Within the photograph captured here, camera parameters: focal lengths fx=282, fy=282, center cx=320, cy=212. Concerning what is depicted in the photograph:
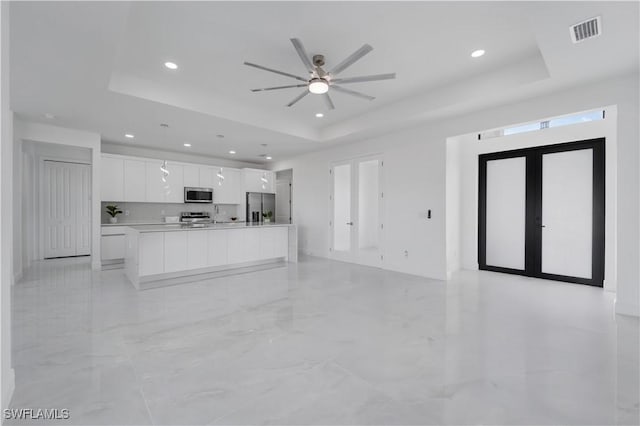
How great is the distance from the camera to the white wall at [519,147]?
4.38 metres

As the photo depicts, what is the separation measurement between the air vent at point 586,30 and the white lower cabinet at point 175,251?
5.58 meters

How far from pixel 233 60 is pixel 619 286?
545 centimetres

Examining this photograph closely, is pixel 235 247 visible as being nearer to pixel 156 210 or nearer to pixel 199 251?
pixel 199 251

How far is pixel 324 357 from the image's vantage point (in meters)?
2.32

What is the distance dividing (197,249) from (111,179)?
315 centimetres

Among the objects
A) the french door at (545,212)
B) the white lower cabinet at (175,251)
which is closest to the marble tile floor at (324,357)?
the white lower cabinet at (175,251)

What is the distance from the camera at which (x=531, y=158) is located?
5180mm

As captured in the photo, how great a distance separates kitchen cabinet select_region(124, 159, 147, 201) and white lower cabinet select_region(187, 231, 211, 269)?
109 inches

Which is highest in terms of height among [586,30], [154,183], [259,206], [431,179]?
[586,30]

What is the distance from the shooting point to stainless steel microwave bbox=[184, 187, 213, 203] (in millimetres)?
7414

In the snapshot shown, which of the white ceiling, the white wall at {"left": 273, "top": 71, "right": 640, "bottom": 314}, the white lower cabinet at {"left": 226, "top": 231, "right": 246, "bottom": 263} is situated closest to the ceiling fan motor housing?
the white ceiling

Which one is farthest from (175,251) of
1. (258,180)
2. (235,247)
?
(258,180)

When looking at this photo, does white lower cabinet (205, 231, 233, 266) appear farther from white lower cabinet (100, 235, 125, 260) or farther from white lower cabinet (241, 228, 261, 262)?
white lower cabinet (100, 235, 125, 260)

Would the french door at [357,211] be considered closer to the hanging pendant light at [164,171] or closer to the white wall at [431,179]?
the white wall at [431,179]
